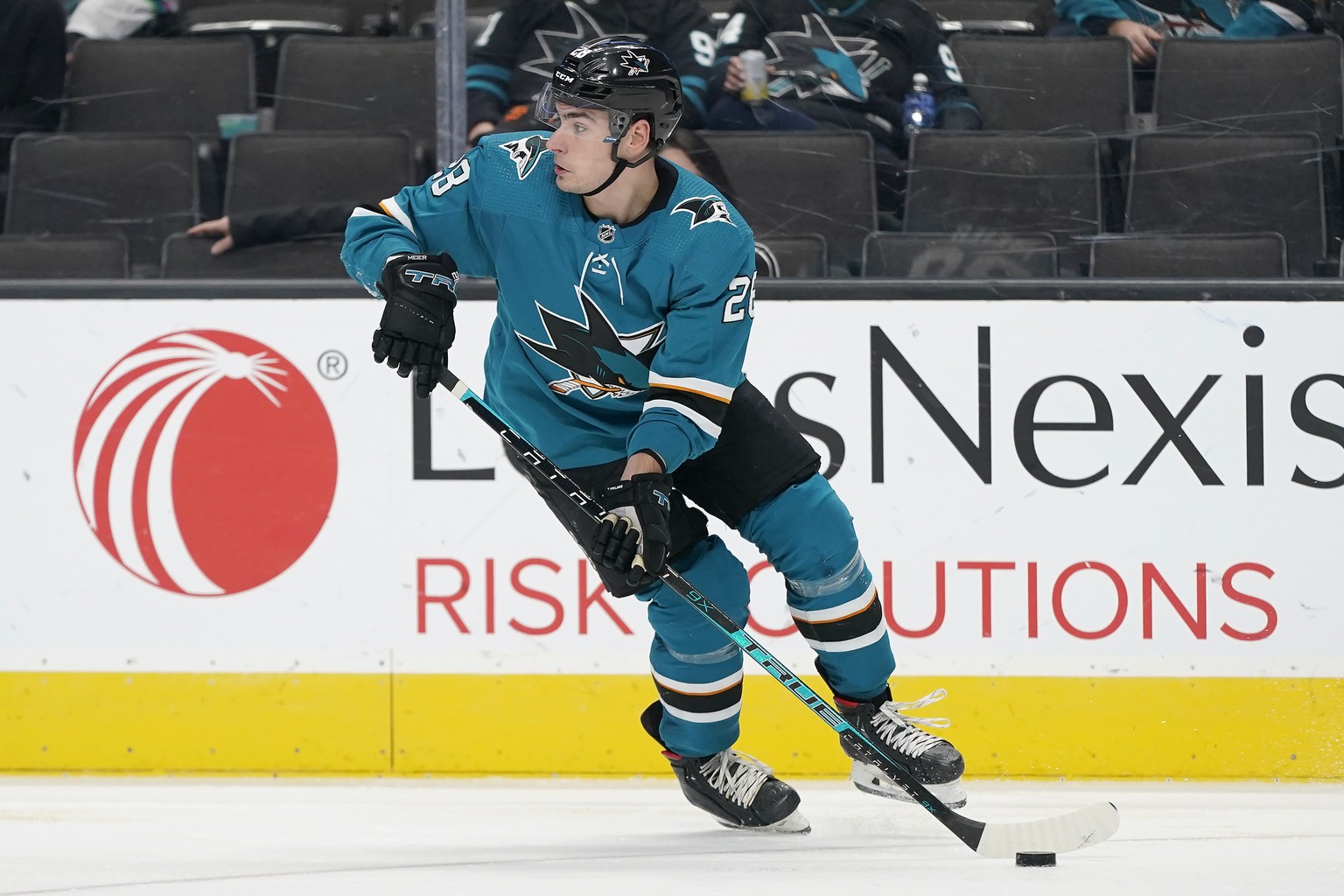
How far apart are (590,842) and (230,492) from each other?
3.79 ft

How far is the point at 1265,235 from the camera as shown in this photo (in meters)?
3.33

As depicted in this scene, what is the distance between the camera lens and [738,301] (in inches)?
97.7

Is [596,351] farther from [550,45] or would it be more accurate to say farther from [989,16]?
[989,16]

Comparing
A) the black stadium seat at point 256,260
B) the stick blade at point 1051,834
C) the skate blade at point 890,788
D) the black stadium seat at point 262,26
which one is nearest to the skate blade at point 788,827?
the skate blade at point 890,788

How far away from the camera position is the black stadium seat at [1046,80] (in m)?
3.42

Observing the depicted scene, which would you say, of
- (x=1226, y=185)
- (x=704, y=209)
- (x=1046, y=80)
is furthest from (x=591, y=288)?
(x=1226, y=185)

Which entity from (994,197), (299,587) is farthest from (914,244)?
(299,587)

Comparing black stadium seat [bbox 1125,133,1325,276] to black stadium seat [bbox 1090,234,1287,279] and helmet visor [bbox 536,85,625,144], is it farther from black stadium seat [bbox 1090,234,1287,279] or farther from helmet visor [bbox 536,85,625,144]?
helmet visor [bbox 536,85,625,144]

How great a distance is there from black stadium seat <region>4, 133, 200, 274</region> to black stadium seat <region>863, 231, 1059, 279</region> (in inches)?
57.2

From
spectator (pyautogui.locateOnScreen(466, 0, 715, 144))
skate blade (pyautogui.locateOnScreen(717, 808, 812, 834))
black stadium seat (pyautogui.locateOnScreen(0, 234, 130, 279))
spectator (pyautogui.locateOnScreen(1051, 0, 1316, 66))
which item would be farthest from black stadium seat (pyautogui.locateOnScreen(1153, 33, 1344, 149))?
black stadium seat (pyautogui.locateOnScreen(0, 234, 130, 279))

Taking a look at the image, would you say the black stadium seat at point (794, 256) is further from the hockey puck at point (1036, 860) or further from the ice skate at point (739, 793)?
the hockey puck at point (1036, 860)

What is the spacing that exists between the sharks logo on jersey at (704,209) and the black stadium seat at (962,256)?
90 cm

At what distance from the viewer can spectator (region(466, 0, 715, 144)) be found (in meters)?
3.47

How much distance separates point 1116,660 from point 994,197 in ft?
3.25
